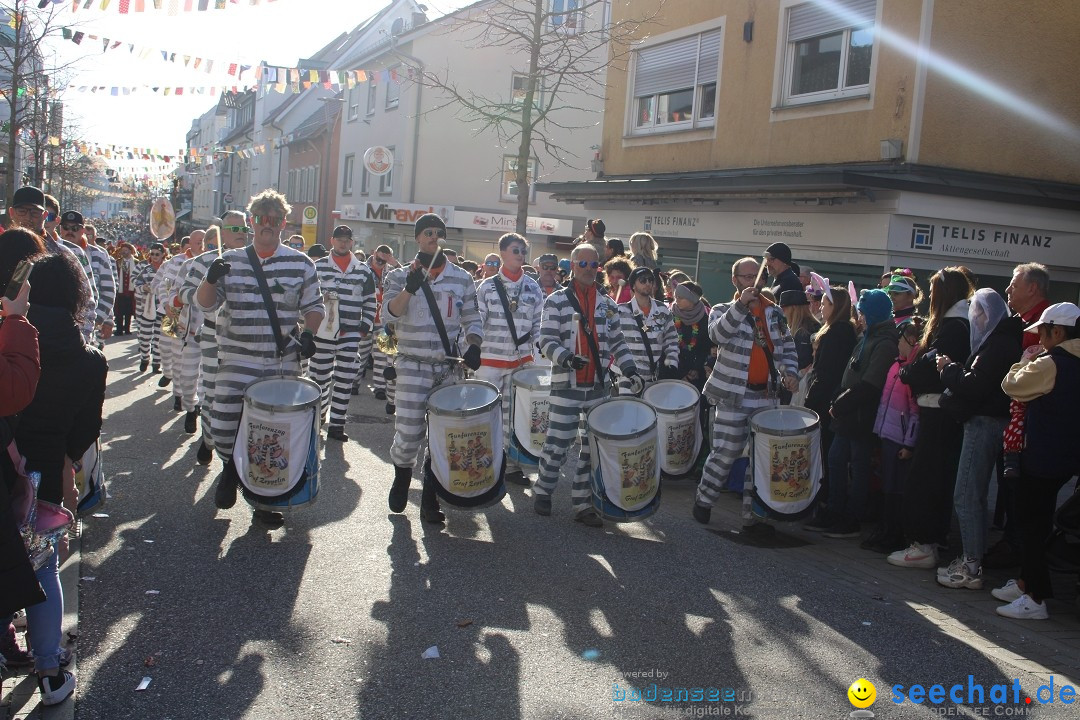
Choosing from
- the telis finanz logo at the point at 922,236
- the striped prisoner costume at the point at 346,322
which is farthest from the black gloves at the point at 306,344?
the telis finanz logo at the point at 922,236

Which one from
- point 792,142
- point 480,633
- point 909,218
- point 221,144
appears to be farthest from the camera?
point 221,144

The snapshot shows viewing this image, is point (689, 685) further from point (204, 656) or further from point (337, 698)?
point (204, 656)

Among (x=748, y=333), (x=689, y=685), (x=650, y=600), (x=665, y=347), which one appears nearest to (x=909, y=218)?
(x=665, y=347)

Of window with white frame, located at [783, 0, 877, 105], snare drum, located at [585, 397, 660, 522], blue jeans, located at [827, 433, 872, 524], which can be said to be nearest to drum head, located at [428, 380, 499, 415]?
snare drum, located at [585, 397, 660, 522]

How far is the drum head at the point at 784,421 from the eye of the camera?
6871 mm

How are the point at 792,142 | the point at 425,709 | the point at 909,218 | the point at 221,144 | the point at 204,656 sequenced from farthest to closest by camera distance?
the point at 221,144, the point at 792,142, the point at 909,218, the point at 204,656, the point at 425,709

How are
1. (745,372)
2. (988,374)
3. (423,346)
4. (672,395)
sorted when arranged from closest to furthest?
1. (988,374)
2. (423,346)
3. (745,372)
4. (672,395)

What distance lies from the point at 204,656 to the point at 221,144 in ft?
231

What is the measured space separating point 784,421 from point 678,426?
46.1 inches

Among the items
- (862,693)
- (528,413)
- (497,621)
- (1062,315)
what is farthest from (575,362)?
(862,693)

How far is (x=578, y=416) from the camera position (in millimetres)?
7379

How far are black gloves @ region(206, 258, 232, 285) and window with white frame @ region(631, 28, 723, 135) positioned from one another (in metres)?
12.1

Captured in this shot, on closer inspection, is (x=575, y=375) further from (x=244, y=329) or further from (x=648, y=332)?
(x=244, y=329)

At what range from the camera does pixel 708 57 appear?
1706cm
